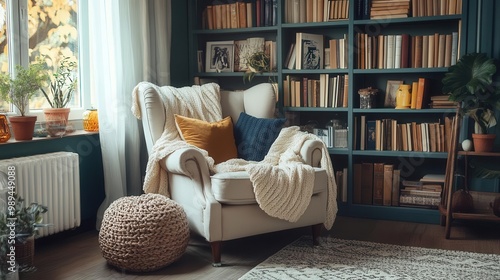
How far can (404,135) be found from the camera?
4.13m

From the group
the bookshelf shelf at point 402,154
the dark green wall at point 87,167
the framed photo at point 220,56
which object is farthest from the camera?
the framed photo at point 220,56

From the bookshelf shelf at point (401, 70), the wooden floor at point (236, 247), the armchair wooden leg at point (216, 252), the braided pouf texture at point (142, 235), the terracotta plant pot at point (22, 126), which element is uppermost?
the bookshelf shelf at point (401, 70)

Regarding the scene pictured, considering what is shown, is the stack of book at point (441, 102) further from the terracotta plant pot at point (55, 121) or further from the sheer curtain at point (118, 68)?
the terracotta plant pot at point (55, 121)

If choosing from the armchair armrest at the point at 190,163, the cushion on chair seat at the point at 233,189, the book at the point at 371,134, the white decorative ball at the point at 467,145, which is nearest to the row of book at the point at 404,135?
the book at the point at 371,134

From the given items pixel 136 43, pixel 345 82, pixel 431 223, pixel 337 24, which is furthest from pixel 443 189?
pixel 136 43

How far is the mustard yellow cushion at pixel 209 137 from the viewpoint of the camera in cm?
365

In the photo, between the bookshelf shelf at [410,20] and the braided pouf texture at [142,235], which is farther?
the bookshelf shelf at [410,20]

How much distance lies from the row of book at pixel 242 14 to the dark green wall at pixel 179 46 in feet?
0.66

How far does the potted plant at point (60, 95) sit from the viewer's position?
3.42 meters

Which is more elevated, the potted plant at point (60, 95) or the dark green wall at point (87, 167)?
the potted plant at point (60, 95)

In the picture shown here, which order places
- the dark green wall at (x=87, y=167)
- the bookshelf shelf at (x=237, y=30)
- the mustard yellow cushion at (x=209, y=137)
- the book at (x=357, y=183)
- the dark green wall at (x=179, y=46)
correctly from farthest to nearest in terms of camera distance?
the dark green wall at (x=179, y=46), the bookshelf shelf at (x=237, y=30), the book at (x=357, y=183), the mustard yellow cushion at (x=209, y=137), the dark green wall at (x=87, y=167)

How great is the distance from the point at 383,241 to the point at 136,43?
2.12 meters

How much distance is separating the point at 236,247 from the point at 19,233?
4.10ft

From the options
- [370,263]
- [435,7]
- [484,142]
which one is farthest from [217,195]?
[435,7]
